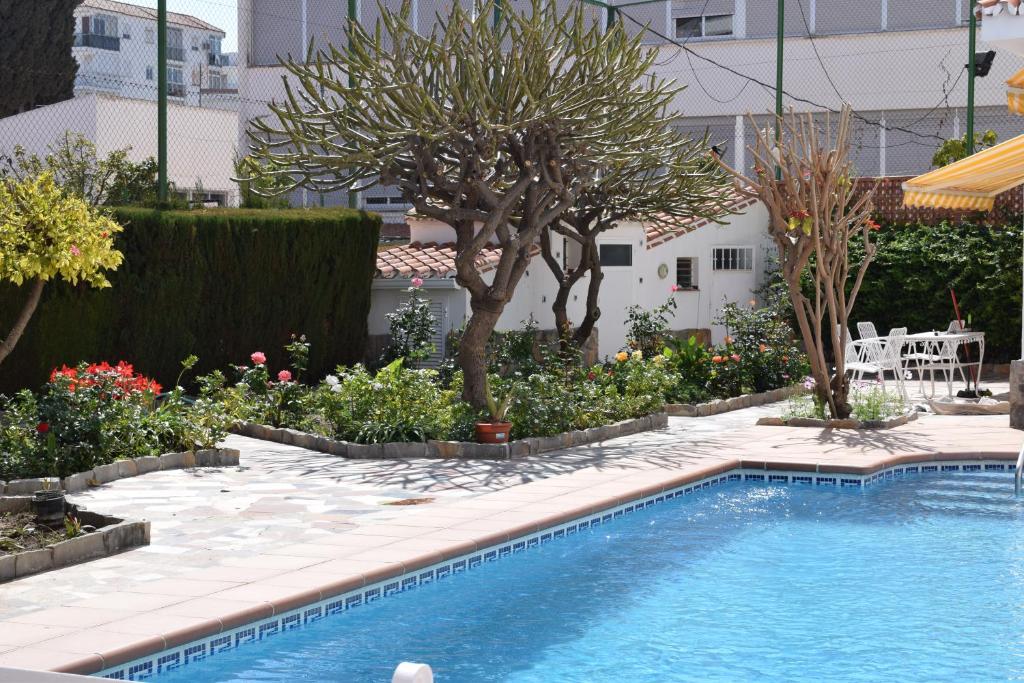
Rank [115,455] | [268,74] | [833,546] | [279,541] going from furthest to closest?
[268,74], [115,455], [833,546], [279,541]

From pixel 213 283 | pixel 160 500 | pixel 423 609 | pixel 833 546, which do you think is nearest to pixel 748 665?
pixel 423 609

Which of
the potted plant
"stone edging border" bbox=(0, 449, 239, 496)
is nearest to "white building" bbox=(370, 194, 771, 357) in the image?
the potted plant

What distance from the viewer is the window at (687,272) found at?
22.7 metres

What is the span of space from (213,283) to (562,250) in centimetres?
644

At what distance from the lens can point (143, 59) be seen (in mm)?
25234

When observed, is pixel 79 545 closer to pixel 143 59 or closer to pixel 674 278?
pixel 674 278

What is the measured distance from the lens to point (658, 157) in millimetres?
17609

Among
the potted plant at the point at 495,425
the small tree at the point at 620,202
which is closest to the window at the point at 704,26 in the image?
the small tree at the point at 620,202

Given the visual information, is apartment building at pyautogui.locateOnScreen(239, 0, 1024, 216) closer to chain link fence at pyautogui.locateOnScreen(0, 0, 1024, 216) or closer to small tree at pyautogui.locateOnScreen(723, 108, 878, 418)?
chain link fence at pyautogui.locateOnScreen(0, 0, 1024, 216)

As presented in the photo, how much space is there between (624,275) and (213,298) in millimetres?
7152

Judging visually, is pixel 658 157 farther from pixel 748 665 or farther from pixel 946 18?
pixel 946 18

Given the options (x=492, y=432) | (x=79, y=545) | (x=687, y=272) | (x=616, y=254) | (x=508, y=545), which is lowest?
(x=508, y=545)

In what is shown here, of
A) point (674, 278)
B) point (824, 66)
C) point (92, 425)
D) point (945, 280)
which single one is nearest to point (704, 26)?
point (824, 66)

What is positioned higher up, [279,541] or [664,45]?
[664,45]
